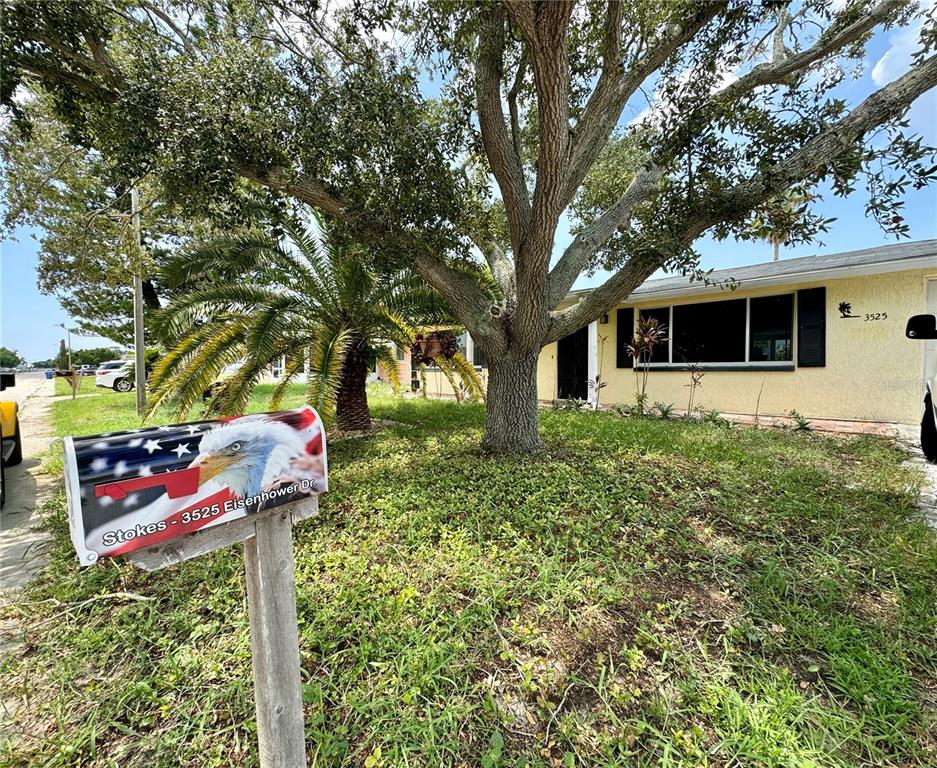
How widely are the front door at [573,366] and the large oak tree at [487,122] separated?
20.7 feet

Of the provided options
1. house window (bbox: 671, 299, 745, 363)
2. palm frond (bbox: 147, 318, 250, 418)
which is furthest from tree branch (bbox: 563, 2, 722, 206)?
house window (bbox: 671, 299, 745, 363)

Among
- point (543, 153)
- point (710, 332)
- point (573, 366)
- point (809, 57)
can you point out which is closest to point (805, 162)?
point (809, 57)

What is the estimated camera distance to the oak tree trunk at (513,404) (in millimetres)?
4965

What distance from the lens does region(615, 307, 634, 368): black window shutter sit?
10000 millimetres

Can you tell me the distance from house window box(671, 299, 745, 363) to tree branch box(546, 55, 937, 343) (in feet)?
17.1

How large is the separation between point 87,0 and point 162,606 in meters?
5.04

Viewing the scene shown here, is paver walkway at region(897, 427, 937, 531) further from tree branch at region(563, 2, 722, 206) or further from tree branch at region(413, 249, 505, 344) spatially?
tree branch at region(563, 2, 722, 206)

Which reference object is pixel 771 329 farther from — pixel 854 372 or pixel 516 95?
pixel 516 95

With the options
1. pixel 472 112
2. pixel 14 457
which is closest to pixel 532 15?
pixel 472 112

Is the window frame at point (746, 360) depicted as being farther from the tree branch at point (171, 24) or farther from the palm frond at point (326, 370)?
the tree branch at point (171, 24)

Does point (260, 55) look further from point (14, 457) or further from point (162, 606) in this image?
point (14, 457)

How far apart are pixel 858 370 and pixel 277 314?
30.7ft

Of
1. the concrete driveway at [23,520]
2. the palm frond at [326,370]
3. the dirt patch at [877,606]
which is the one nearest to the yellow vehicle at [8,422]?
the concrete driveway at [23,520]

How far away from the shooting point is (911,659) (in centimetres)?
217
